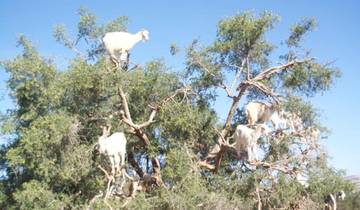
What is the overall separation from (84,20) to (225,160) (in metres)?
5.58

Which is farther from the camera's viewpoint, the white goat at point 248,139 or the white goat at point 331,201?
the white goat at point 331,201

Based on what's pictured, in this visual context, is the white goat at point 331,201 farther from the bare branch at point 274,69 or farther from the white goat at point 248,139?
the bare branch at point 274,69

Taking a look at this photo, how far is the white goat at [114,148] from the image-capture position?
39.2 ft

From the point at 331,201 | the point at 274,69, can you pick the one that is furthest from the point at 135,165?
the point at 331,201

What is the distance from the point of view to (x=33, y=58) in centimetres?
1506

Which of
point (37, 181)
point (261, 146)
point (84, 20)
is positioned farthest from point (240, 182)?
point (84, 20)

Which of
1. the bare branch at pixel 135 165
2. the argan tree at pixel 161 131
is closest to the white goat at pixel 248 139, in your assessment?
the argan tree at pixel 161 131

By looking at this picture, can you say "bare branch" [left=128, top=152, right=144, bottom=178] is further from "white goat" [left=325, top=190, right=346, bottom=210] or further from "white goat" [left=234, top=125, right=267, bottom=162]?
"white goat" [left=325, top=190, right=346, bottom=210]

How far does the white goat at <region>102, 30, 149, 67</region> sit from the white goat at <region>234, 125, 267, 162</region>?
11.2 ft

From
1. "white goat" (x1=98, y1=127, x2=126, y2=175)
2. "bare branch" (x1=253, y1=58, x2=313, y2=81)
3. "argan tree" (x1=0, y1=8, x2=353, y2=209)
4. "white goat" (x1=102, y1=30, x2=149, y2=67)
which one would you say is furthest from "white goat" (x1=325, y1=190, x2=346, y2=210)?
"white goat" (x1=102, y1=30, x2=149, y2=67)

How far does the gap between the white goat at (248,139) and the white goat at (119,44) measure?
11.2 ft

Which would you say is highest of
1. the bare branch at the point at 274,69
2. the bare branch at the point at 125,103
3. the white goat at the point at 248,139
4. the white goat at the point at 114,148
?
the bare branch at the point at 274,69

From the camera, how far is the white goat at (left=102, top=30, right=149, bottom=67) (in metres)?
13.3

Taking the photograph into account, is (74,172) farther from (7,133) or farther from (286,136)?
(286,136)
